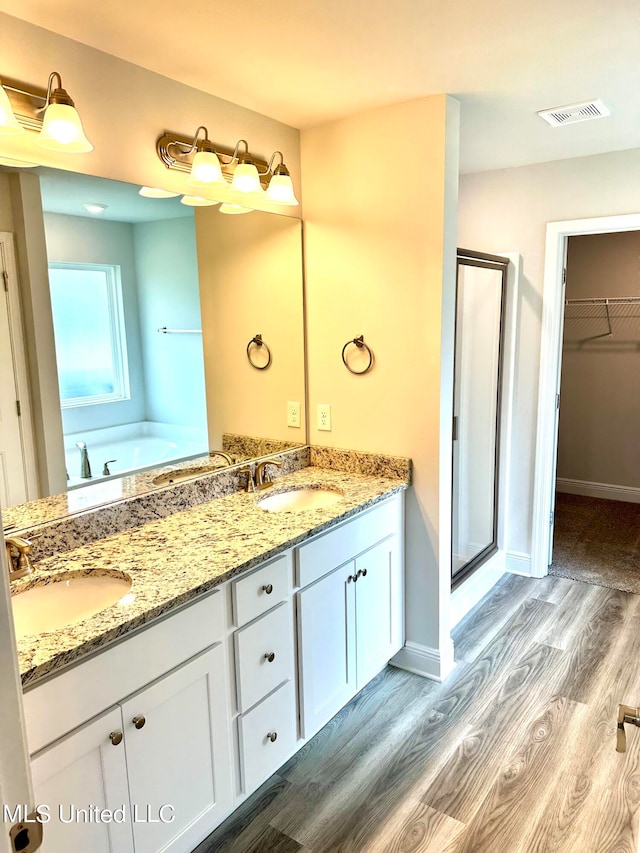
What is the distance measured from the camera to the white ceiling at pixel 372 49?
1.62 m

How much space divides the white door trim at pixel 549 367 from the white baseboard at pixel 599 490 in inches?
69.9

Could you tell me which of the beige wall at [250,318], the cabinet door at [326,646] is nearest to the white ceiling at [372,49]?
the beige wall at [250,318]

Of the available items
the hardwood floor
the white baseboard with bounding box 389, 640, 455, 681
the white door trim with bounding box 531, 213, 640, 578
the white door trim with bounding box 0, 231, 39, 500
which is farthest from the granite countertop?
the white door trim with bounding box 531, 213, 640, 578

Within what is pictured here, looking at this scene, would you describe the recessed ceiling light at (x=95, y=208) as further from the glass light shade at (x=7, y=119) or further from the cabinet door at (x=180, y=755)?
the cabinet door at (x=180, y=755)

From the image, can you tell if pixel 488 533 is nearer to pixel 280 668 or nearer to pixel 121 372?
pixel 280 668

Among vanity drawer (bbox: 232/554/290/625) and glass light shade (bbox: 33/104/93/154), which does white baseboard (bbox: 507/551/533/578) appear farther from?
glass light shade (bbox: 33/104/93/154)

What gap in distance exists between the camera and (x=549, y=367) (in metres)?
3.43

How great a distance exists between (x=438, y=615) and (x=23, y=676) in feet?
6.03

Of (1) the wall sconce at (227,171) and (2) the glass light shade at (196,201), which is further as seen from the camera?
(2) the glass light shade at (196,201)

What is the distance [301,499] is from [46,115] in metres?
1.64

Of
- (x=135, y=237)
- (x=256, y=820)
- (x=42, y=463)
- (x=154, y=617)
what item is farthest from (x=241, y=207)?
(x=256, y=820)

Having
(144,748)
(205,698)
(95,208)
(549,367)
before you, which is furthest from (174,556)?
(549,367)

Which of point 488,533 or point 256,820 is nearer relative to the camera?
point 256,820

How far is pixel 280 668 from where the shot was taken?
1.94m
